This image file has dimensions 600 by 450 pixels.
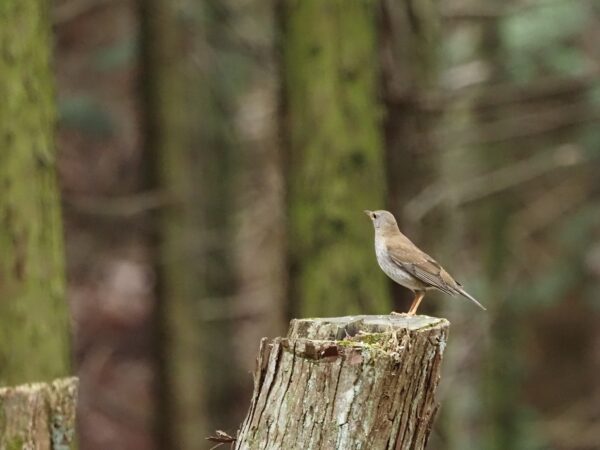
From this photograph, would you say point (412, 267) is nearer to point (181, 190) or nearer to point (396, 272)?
point (396, 272)

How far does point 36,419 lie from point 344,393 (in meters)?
2.62

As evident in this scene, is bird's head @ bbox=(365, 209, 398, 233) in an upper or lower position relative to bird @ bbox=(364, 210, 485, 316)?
upper

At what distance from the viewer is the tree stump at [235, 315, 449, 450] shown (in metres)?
3.71

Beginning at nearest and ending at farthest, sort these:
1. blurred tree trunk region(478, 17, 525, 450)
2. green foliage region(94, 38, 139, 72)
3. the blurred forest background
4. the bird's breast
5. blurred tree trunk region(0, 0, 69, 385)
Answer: the bird's breast < blurred tree trunk region(0, 0, 69, 385) < the blurred forest background < blurred tree trunk region(478, 17, 525, 450) < green foliage region(94, 38, 139, 72)

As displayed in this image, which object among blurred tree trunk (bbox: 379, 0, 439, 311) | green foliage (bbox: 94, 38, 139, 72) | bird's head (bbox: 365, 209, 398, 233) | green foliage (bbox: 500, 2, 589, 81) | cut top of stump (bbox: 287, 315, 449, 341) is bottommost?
cut top of stump (bbox: 287, 315, 449, 341)

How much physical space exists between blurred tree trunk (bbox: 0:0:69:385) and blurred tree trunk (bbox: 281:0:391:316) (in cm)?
190

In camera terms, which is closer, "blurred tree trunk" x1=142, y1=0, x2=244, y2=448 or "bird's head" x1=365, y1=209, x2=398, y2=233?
"bird's head" x1=365, y1=209, x2=398, y2=233

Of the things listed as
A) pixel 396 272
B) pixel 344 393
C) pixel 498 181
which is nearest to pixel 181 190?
pixel 498 181

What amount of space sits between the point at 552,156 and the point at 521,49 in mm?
2781

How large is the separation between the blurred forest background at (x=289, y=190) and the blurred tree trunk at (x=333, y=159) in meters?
0.02

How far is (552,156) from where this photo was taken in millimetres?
11570

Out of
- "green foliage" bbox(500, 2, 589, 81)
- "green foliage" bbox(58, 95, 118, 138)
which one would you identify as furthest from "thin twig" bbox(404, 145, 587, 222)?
"green foliage" bbox(58, 95, 118, 138)

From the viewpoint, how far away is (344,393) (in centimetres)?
371

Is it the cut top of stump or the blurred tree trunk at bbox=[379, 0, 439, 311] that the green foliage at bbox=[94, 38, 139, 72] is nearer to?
the blurred tree trunk at bbox=[379, 0, 439, 311]
